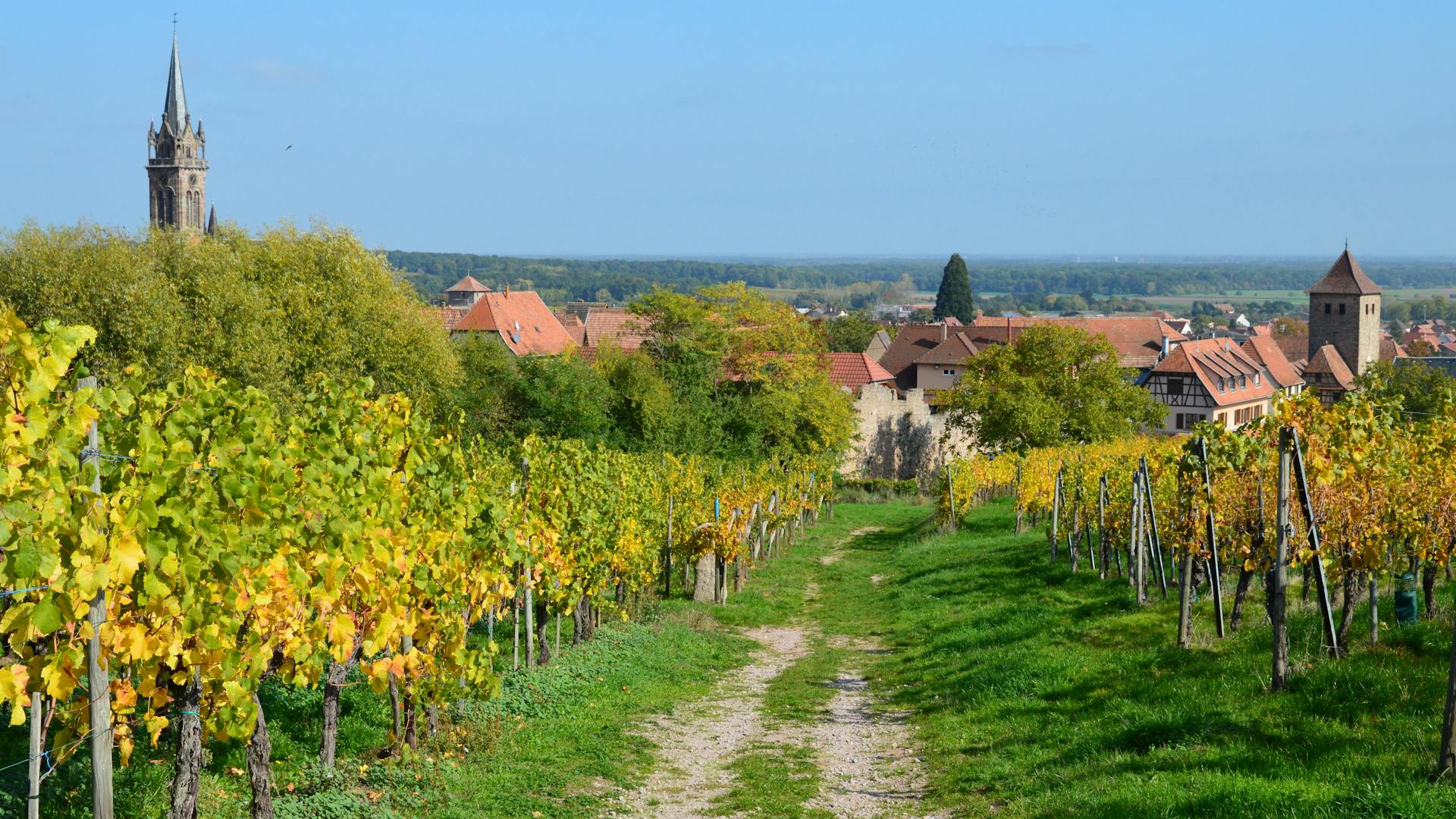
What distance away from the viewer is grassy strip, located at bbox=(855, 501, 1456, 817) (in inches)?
293

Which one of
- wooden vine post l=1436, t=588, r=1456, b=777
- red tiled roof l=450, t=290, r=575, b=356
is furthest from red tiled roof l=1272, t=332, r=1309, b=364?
wooden vine post l=1436, t=588, r=1456, b=777

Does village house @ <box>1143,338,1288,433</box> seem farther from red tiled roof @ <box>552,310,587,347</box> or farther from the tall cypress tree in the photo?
the tall cypress tree

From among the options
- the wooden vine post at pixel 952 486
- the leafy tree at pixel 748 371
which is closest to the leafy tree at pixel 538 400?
the leafy tree at pixel 748 371

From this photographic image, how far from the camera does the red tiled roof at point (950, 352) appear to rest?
79.1 metres

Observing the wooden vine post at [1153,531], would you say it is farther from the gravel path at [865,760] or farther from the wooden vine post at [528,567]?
the wooden vine post at [528,567]

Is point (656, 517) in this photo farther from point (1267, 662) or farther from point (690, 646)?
point (1267, 662)

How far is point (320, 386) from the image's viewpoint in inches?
376

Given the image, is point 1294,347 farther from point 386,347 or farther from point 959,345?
point 386,347

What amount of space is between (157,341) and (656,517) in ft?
58.3

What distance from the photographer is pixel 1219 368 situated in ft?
254

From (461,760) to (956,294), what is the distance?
140185mm

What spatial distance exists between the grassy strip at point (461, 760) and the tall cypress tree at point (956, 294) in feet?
438

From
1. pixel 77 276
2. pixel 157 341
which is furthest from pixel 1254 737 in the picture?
pixel 77 276

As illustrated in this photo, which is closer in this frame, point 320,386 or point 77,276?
point 320,386
